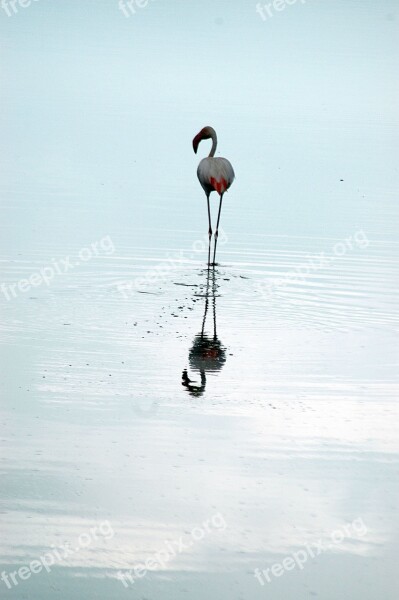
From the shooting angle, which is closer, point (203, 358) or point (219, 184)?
point (203, 358)

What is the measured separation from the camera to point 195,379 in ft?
25.6

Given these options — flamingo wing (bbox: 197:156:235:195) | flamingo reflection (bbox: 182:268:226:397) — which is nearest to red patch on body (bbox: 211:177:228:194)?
flamingo wing (bbox: 197:156:235:195)

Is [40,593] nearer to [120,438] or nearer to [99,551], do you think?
[99,551]

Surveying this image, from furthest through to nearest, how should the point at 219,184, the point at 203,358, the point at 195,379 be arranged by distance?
the point at 219,184 < the point at 203,358 < the point at 195,379

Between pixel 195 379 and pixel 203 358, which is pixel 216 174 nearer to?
pixel 203 358

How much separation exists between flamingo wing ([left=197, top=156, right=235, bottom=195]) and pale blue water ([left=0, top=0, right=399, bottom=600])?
72 cm

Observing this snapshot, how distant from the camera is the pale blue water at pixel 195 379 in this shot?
16.5ft

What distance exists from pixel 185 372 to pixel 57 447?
1844 millimetres

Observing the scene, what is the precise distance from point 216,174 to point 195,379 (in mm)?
5541

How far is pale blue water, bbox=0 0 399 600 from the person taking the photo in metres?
5.03

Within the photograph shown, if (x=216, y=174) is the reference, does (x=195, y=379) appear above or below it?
below

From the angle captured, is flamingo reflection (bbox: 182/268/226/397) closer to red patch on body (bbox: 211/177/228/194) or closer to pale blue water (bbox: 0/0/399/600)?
pale blue water (bbox: 0/0/399/600)

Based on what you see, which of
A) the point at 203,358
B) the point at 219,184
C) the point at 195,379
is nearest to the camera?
the point at 195,379

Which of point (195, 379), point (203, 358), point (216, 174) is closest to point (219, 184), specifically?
point (216, 174)
